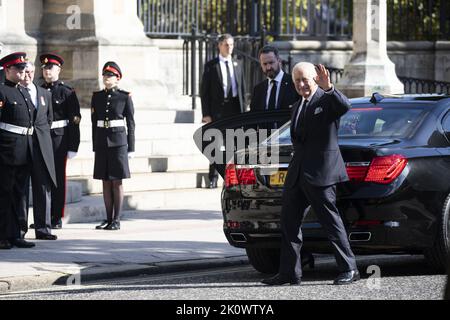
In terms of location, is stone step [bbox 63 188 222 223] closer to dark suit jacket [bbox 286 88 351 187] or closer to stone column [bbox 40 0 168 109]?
stone column [bbox 40 0 168 109]

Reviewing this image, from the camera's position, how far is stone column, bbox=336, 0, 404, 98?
23.2 metres

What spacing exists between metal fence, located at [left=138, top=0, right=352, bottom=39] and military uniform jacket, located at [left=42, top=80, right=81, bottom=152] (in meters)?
8.64

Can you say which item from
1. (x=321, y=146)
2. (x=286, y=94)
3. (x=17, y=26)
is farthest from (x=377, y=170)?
(x=17, y=26)

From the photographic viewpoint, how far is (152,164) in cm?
1830

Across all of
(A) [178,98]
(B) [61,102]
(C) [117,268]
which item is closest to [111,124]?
(B) [61,102]

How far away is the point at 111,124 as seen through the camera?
14953 mm

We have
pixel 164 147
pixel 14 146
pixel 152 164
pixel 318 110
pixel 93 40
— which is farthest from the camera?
pixel 93 40

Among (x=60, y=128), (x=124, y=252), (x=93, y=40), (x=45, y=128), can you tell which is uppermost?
(x=93, y=40)

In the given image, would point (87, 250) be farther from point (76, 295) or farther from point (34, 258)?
point (76, 295)

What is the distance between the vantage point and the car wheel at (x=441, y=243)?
11.2 m

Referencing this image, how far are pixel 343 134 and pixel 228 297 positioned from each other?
7.08 feet

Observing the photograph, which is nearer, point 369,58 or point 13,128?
point 13,128

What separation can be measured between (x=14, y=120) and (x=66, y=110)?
157 cm

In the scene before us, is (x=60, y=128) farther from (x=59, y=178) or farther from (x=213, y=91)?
(x=213, y=91)
